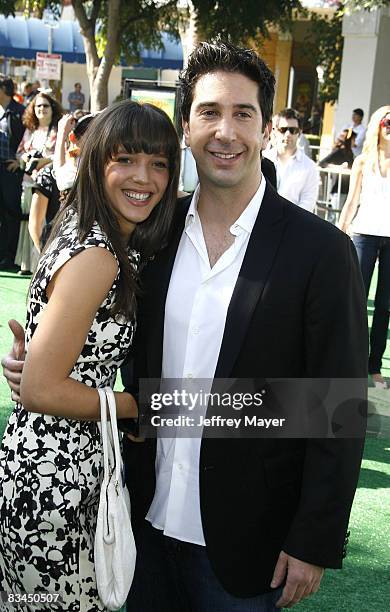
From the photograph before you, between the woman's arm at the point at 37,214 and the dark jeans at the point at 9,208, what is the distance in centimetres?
203

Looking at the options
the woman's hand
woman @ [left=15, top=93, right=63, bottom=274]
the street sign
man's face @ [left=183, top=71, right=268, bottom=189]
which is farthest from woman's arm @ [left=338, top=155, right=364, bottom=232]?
the street sign

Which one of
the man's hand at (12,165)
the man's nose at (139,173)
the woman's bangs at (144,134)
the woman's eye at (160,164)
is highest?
the woman's bangs at (144,134)

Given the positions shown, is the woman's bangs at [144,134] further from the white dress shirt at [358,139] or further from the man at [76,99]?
the man at [76,99]

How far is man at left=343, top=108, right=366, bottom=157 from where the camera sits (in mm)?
19203

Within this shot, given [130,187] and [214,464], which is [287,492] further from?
[130,187]

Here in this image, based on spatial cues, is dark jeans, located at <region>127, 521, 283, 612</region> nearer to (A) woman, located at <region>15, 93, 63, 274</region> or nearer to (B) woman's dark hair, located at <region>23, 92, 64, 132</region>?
(A) woman, located at <region>15, 93, 63, 274</region>

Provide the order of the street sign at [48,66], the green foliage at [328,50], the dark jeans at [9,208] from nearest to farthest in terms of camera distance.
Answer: the dark jeans at [9,208], the street sign at [48,66], the green foliage at [328,50]

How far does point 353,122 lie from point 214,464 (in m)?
18.9

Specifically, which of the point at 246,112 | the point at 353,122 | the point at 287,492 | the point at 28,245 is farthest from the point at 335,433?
the point at 353,122

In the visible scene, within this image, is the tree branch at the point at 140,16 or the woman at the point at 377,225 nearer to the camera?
the woman at the point at 377,225

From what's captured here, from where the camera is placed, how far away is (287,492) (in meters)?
2.40

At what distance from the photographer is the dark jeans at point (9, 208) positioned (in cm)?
1133

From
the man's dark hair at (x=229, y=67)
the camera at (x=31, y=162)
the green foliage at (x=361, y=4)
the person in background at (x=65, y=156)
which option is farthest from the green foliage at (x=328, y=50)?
the man's dark hair at (x=229, y=67)

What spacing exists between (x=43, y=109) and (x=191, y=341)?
8869 millimetres
